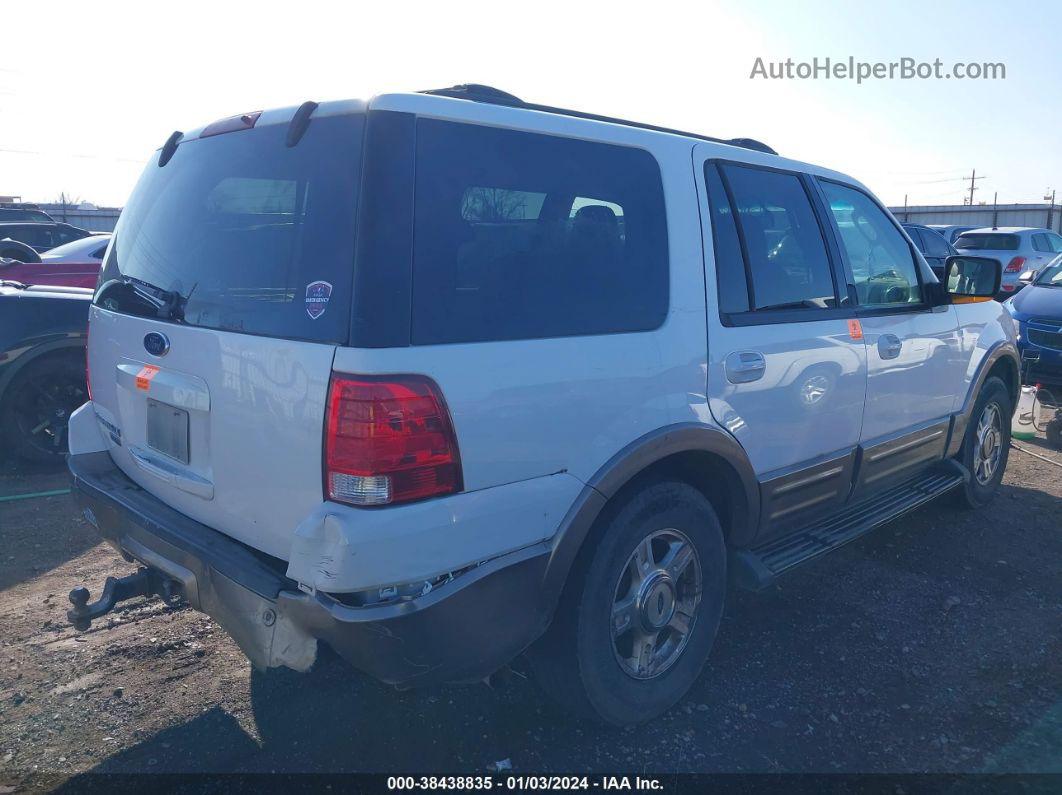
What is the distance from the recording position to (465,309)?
234 cm

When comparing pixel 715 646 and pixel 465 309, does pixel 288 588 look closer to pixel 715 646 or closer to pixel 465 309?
pixel 465 309

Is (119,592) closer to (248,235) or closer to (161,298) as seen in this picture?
(161,298)

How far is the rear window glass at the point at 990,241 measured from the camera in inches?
716

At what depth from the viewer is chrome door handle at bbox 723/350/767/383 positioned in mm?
3111

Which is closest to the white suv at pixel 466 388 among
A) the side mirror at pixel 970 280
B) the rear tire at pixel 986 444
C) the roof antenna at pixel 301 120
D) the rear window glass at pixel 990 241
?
the roof antenna at pixel 301 120

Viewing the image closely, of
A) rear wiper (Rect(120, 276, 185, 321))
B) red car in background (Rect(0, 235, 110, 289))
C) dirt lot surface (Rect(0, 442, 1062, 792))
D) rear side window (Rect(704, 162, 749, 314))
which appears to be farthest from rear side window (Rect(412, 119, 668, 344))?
red car in background (Rect(0, 235, 110, 289))

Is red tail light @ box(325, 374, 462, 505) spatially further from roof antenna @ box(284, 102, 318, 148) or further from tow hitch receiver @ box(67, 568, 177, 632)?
tow hitch receiver @ box(67, 568, 177, 632)

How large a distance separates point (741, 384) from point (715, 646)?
1279mm

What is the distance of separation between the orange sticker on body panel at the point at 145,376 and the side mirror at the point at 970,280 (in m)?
4.01

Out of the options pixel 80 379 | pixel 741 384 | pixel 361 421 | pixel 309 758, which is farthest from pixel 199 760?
pixel 80 379

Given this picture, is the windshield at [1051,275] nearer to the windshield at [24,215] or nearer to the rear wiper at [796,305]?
the rear wiper at [796,305]

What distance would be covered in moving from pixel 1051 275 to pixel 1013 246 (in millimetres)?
10021

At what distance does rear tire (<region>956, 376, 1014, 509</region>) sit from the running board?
1.15 ft

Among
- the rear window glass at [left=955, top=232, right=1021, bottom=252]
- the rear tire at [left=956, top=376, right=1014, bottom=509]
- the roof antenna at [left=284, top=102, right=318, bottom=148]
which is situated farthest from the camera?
the rear window glass at [left=955, top=232, right=1021, bottom=252]
